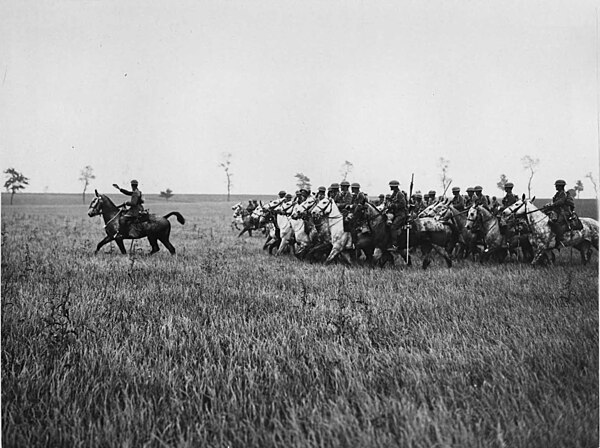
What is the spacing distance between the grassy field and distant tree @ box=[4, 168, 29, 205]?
0.23 metres

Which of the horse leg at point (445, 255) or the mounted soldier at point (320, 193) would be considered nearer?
the horse leg at point (445, 255)

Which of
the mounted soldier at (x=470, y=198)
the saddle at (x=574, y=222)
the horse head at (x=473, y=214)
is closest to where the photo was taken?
the saddle at (x=574, y=222)

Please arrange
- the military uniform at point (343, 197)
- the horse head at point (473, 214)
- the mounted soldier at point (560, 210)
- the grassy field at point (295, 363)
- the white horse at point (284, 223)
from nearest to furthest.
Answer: the grassy field at point (295, 363), the mounted soldier at point (560, 210), the horse head at point (473, 214), the military uniform at point (343, 197), the white horse at point (284, 223)

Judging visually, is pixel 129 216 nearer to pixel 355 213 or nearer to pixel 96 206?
pixel 96 206

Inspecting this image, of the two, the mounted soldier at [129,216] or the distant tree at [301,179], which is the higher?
the distant tree at [301,179]

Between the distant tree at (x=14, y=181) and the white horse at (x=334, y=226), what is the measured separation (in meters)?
6.28

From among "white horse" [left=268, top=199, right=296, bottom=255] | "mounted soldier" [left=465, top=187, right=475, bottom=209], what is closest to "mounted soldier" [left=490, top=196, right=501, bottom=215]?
"mounted soldier" [left=465, top=187, right=475, bottom=209]

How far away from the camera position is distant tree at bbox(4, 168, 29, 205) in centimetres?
448

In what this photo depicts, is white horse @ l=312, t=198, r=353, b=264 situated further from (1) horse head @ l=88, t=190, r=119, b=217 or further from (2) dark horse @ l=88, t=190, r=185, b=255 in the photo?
(1) horse head @ l=88, t=190, r=119, b=217

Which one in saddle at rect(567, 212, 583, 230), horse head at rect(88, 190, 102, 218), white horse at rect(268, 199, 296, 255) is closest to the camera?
saddle at rect(567, 212, 583, 230)

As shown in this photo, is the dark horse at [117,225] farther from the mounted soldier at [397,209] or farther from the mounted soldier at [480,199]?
the mounted soldier at [480,199]

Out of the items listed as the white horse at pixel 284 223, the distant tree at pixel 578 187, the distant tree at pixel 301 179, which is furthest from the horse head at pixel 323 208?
the distant tree at pixel 578 187

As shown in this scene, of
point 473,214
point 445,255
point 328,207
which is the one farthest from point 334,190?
point 473,214

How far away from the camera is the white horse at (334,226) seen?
9648 mm
